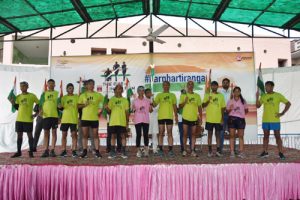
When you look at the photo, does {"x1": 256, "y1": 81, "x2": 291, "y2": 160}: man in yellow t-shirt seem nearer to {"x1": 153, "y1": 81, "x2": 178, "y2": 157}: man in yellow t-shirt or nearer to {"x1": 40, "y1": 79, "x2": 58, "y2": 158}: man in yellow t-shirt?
{"x1": 153, "y1": 81, "x2": 178, "y2": 157}: man in yellow t-shirt

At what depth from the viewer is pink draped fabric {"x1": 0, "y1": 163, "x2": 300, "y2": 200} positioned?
14.0 feet

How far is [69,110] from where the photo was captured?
6359 mm

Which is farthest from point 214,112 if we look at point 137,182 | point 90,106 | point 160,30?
point 137,182

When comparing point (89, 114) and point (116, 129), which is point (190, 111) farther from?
Result: point (89, 114)

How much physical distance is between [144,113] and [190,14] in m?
4.04

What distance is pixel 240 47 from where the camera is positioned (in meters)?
18.8

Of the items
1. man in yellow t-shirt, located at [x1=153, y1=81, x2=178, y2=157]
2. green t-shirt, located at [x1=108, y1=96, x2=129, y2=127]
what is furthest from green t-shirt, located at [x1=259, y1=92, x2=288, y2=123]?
green t-shirt, located at [x1=108, y1=96, x2=129, y2=127]

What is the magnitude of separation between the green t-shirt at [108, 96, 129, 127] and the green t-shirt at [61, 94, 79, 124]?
0.68m

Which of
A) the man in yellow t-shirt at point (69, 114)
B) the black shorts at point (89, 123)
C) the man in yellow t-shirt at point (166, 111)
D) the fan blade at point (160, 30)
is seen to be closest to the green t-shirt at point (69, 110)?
the man in yellow t-shirt at point (69, 114)

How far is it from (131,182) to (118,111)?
7.04 feet

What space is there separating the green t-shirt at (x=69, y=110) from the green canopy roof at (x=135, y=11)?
267 cm

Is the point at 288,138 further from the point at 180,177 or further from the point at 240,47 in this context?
the point at 240,47

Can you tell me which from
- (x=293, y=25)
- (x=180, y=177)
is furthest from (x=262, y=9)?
(x=180, y=177)

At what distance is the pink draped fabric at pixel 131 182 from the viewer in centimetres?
426
